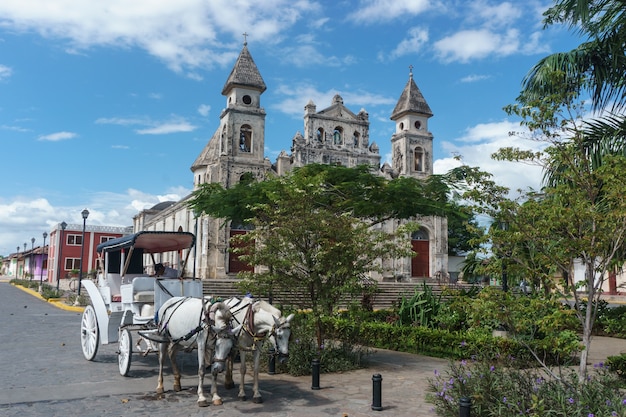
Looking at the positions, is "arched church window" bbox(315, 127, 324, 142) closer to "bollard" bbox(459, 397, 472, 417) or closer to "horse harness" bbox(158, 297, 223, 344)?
"horse harness" bbox(158, 297, 223, 344)

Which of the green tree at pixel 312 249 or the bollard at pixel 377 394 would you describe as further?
the green tree at pixel 312 249

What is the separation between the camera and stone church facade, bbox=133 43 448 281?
112ft

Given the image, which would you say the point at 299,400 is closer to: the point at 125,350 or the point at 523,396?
the point at 523,396

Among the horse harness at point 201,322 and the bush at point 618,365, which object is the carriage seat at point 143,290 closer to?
the horse harness at point 201,322

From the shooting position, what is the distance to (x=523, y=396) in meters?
6.14

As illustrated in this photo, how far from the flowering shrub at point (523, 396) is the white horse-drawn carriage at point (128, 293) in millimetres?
5043

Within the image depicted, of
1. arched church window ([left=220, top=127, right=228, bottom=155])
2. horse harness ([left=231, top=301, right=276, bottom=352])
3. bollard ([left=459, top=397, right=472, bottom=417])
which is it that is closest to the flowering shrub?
bollard ([left=459, top=397, right=472, bottom=417])

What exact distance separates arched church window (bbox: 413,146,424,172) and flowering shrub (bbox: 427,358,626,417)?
3491 cm

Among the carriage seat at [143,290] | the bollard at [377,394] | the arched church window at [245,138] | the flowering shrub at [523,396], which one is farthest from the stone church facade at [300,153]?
the flowering shrub at [523,396]

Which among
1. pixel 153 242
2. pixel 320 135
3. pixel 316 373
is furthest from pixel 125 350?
pixel 320 135

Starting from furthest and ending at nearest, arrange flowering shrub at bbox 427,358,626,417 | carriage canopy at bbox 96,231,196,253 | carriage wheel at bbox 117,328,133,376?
carriage canopy at bbox 96,231,196,253 < carriage wheel at bbox 117,328,133,376 < flowering shrub at bbox 427,358,626,417

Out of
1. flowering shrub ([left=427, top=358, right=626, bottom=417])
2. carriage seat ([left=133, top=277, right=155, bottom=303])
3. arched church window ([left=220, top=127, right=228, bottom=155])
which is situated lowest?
flowering shrub ([left=427, top=358, right=626, bottom=417])

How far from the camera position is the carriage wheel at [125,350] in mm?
9180

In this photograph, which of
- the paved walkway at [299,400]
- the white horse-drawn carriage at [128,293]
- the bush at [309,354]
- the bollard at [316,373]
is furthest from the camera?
the bush at [309,354]
